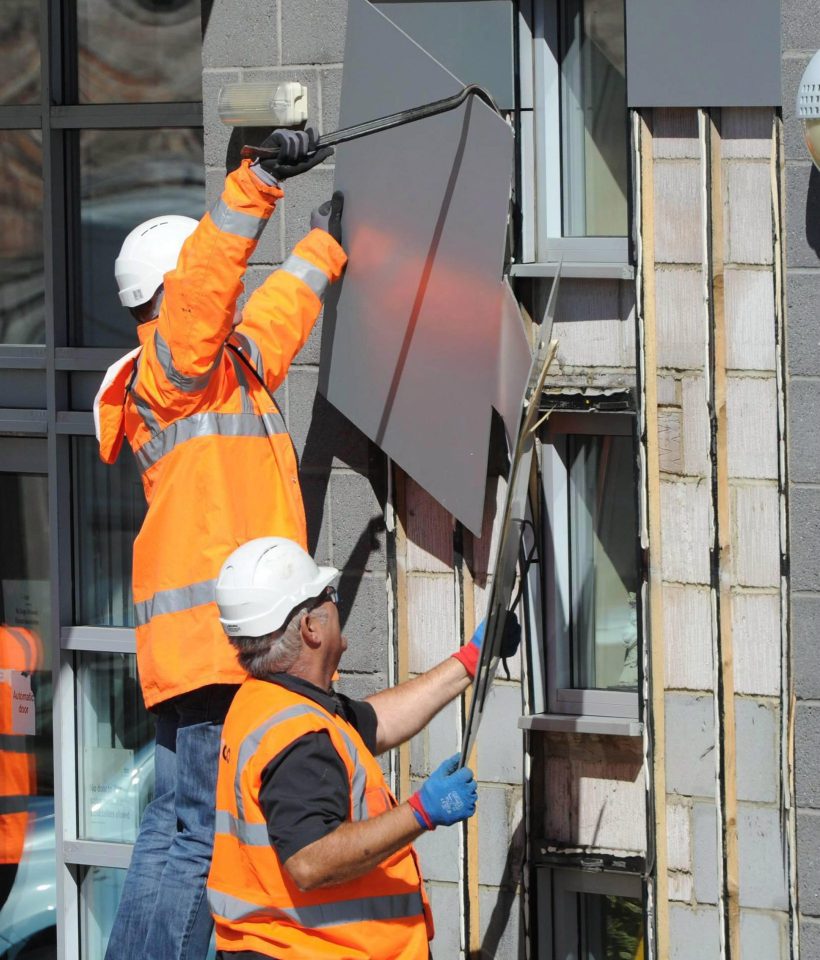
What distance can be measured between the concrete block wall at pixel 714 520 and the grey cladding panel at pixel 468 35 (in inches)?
20.0

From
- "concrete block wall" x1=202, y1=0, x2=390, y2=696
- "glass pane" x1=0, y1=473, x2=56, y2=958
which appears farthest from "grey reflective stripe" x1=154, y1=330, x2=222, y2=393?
"glass pane" x1=0, y1=473, x2=56, y2=958

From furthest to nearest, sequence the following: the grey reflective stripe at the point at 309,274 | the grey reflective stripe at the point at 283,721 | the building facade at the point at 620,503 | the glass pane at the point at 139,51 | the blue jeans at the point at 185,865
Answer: the glass pane at the point at 139,51 < the grey reflective stripe at the point at 309,274 < the building facade at the point at 620,503 < the blue jeans at the point at 185,865 < the grey reflective stripe at the point at 283,721

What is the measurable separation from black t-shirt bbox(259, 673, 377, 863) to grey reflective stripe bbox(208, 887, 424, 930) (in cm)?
22

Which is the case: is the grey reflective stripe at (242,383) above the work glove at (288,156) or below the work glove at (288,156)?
below

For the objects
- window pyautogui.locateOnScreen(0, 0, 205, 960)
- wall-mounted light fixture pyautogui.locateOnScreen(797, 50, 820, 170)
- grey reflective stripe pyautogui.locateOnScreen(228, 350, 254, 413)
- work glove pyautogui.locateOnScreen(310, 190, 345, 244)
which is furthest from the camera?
window pyautogui.locateOnScreen(0, 0, 205, 960)

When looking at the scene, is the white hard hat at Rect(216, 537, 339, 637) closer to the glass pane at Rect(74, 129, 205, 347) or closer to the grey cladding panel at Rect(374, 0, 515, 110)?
A: the grey cladding panel at Rect(374, 0, 515, 110)

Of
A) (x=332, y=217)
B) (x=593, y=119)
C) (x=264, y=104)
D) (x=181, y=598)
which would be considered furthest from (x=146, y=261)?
(x=593, y=119)

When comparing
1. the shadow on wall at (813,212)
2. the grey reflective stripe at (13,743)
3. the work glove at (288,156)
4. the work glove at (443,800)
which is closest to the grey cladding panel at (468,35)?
the work glove at (288,156)

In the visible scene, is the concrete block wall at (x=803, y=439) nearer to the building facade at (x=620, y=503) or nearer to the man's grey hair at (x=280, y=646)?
the building facade at (x=620, y=503)

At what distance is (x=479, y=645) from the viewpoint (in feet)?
14.9

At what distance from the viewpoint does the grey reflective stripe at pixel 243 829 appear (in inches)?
152

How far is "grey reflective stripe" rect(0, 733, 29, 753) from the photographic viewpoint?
6770mm

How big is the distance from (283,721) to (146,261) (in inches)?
62.6

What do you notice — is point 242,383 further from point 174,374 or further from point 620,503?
point 620,503
